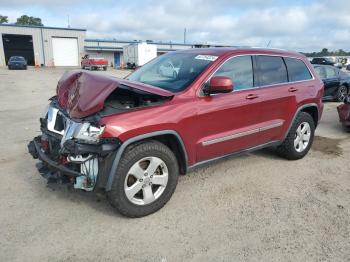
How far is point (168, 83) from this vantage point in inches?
157

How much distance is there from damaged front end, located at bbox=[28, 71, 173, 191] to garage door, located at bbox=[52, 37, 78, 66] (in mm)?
45728

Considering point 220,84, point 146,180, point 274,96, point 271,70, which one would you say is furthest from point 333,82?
point 146,180

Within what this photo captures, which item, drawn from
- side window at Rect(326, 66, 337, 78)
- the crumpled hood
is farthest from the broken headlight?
side window at Rect(326, 66, 337, 78)

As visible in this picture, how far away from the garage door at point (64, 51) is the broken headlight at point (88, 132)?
1822 inches

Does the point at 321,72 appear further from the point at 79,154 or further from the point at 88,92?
the point at 79,154

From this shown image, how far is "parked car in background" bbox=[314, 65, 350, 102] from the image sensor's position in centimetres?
1090

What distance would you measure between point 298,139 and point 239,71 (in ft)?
6.00

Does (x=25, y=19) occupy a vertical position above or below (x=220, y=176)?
above

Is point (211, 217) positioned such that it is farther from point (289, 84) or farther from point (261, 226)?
point (289, 84)

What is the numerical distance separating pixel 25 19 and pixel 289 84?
9925 cm

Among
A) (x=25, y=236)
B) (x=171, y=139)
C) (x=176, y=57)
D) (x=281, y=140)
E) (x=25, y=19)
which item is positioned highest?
(x=25, y=19)

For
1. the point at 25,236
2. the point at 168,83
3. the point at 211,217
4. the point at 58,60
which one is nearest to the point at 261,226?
the point at 211,217

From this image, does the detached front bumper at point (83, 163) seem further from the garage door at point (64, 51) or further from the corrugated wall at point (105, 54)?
the corrugated wall at point (105, 54)

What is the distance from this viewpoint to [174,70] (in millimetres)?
4242
